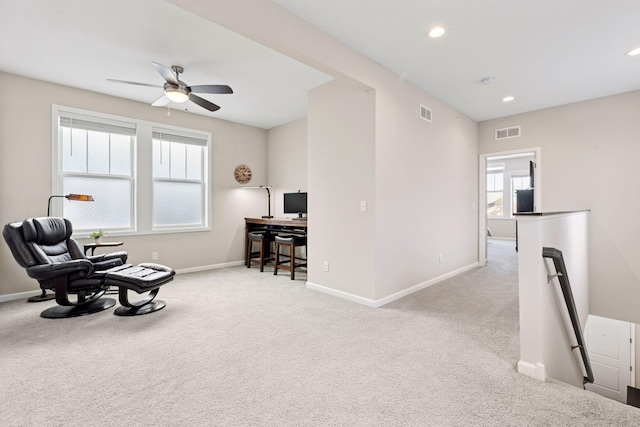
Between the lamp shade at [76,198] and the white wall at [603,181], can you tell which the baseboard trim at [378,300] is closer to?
the white wall at [603,181]

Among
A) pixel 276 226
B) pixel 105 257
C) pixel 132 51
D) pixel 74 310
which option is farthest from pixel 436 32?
pixel 74 310

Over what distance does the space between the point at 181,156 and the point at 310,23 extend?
3.58 meters

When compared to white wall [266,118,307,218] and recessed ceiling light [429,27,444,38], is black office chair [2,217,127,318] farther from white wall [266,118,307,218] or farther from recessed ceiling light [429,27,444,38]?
recessed ceiling light [429,27,444,38]

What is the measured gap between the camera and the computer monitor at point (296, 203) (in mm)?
5184

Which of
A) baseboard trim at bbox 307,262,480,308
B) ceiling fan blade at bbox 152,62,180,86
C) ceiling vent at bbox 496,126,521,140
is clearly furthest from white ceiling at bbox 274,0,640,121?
baseboard trim at bbox 307,262,480,308

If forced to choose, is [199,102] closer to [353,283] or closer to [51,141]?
[51,141]

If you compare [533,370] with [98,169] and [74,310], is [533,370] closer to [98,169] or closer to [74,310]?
[74,310]

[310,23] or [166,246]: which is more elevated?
[310,23]

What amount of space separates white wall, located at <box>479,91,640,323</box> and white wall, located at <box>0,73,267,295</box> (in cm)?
522

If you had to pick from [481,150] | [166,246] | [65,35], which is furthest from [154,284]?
[481,150]

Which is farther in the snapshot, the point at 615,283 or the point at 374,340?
the point at 615,283

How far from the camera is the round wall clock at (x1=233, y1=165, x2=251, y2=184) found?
19.1 ft

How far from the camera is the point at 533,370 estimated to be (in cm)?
200

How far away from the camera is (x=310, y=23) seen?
2553 millimetres
